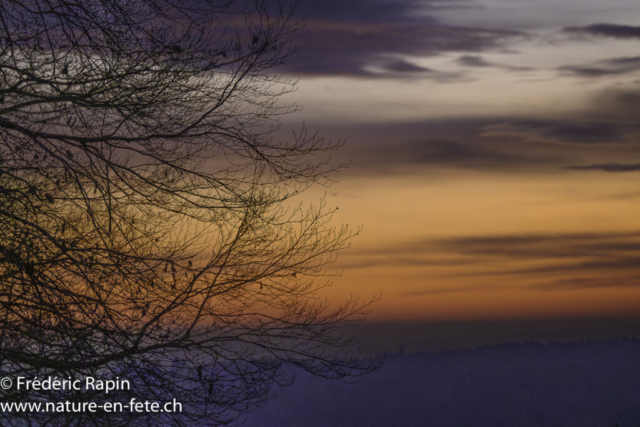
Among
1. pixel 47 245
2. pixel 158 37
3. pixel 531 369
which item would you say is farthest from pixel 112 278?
pixel 531 369

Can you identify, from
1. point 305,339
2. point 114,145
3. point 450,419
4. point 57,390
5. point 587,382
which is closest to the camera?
point 57,390

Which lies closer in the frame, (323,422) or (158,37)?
(158,37)

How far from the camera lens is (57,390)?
22.6ft

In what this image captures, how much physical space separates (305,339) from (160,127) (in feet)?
11.2

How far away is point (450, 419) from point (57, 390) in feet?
153

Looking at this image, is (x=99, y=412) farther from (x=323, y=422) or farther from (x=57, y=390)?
(x=323, y=422)

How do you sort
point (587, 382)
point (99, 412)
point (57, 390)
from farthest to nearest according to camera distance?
point (587, 382) → point (99, 412) → point (57, 390)

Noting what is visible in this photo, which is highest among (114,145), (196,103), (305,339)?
(196,103)

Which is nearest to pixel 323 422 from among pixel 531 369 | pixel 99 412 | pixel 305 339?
→ pixel 305 339

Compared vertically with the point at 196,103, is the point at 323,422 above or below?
below

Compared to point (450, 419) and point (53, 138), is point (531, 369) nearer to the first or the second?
point (450, 419)

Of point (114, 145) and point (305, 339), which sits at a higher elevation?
point (114, 145)

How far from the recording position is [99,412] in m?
7.39

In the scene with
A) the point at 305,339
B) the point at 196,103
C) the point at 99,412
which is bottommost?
the point at 99,412
